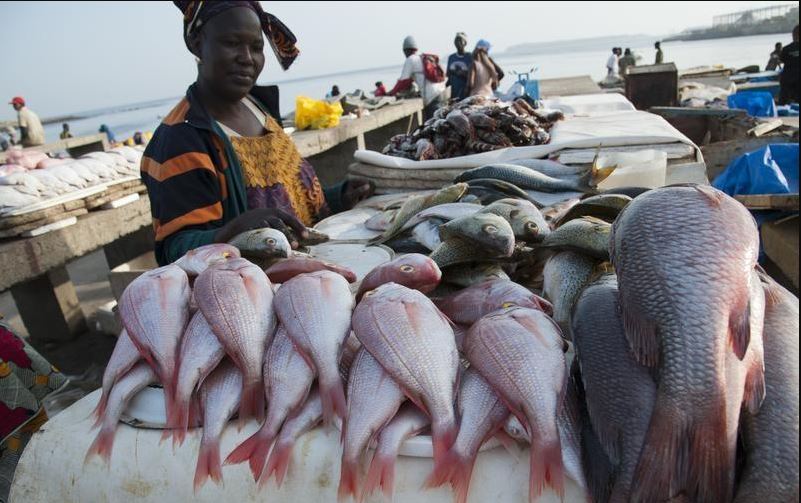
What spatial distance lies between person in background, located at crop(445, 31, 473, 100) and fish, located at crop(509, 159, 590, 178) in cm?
726

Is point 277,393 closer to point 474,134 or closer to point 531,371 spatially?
point 531,371

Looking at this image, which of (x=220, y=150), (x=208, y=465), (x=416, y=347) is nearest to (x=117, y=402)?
(x=208, y=465)

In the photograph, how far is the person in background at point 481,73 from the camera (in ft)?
31.0

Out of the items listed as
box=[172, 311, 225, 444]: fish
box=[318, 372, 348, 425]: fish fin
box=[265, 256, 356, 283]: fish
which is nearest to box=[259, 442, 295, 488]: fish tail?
box=[318, 372, 348, 425]: fish fin

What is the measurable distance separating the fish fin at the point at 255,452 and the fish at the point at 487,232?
3.06 ft

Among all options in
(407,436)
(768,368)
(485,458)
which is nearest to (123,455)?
(407,436)

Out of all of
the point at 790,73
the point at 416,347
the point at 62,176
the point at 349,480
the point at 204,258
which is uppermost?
the point at 62,176

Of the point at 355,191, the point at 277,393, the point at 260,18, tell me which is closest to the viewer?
the point at 277,393

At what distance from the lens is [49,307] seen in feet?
17.4

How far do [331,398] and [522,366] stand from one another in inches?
18.2

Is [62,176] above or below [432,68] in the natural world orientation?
below

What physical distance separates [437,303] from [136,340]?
2.91 feet

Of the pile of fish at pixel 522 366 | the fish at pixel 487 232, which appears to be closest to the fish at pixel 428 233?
the fish at pixel 487 232

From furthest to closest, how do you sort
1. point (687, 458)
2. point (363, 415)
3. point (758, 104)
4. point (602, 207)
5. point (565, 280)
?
point (758, 104) → point (602, 207) → point (565, 280) → point (363, 415) → point (687, 458)
